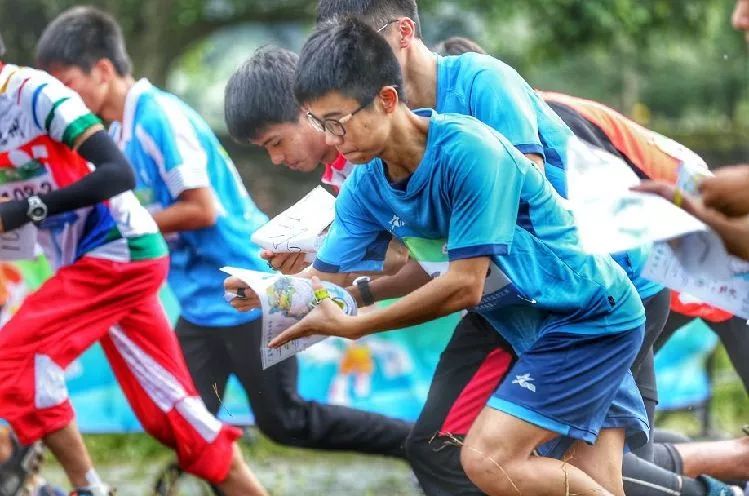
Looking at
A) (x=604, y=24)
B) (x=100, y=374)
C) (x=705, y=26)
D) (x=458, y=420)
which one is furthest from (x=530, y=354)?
(x=705, y=26)

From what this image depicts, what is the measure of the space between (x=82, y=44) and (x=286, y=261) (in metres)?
1.97

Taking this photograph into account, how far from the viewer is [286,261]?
4508mm

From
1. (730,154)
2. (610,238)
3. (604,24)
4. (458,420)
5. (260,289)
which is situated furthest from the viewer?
(604,24)

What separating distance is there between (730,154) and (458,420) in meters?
7.37

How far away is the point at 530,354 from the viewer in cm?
419

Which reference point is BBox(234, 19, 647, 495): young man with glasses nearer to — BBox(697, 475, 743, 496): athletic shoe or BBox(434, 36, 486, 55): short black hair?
BBox(697, 475, 743, 496): athletic shoe

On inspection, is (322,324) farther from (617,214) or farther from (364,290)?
(617,214)

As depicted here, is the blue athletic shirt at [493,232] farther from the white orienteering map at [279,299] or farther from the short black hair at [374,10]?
the short black hair at [374,10]

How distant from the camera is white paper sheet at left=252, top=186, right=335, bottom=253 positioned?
4.40 m

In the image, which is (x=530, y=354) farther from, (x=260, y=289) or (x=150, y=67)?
(x=150, y=67)

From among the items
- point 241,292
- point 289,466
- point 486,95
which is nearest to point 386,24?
point 486,95

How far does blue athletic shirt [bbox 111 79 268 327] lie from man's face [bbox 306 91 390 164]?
204cm

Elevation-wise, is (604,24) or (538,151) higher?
(538,151)

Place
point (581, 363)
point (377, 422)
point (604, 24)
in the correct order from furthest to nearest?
point (604, 24)
point (377, 422)
point (581, 363)
